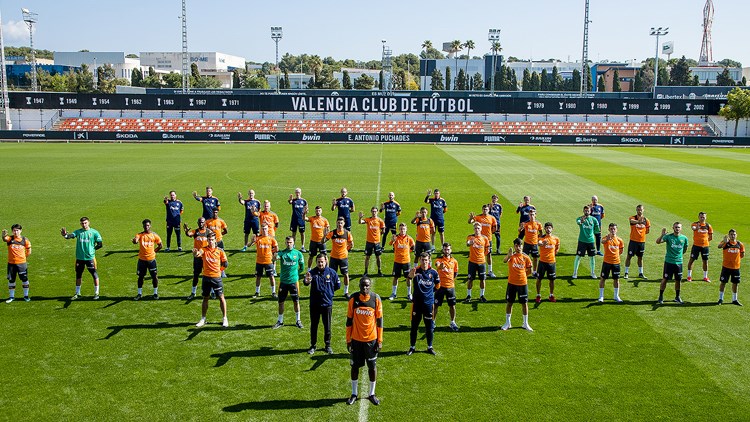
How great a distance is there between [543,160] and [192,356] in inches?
1695

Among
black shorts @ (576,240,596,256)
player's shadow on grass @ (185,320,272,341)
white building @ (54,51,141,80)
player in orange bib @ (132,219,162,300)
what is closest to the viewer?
player's shadow on grass @ (185,320,272,341)

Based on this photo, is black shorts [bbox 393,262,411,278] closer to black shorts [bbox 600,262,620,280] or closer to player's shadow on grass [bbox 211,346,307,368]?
player's shadow on grass [bbox 211,346,307,368]

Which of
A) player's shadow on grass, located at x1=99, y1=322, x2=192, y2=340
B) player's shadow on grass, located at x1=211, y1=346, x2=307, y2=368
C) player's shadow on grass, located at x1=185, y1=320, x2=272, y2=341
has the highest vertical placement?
player's shadow on grass, located at x1=185, y1=320, x2=272, y2=341

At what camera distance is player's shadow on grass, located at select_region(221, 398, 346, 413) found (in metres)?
8.73

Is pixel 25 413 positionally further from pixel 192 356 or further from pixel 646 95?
pixel 646 95

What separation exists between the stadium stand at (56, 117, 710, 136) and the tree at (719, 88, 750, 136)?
13.4ft

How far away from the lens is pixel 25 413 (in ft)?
27.9

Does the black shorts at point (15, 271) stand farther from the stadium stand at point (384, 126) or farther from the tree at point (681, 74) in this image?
the tree at point (681, 74)

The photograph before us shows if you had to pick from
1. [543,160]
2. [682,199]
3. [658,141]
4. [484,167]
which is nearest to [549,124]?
[658,141]

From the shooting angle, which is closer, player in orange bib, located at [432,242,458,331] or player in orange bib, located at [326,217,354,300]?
player in orange bib, located at [432,242,458,331]

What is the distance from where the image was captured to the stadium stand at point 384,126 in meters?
76.1

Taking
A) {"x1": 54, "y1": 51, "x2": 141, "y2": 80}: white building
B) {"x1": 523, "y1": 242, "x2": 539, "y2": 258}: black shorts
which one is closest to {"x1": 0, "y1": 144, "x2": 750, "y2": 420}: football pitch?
{"x1": 523, "y1": 242, "x2": 539, "y2": 258}: black shorts

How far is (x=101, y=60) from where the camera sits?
176 m

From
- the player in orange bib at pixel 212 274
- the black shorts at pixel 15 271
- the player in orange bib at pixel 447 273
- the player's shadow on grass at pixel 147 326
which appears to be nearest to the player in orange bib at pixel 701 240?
the player in orange bib at pixel 447 273
